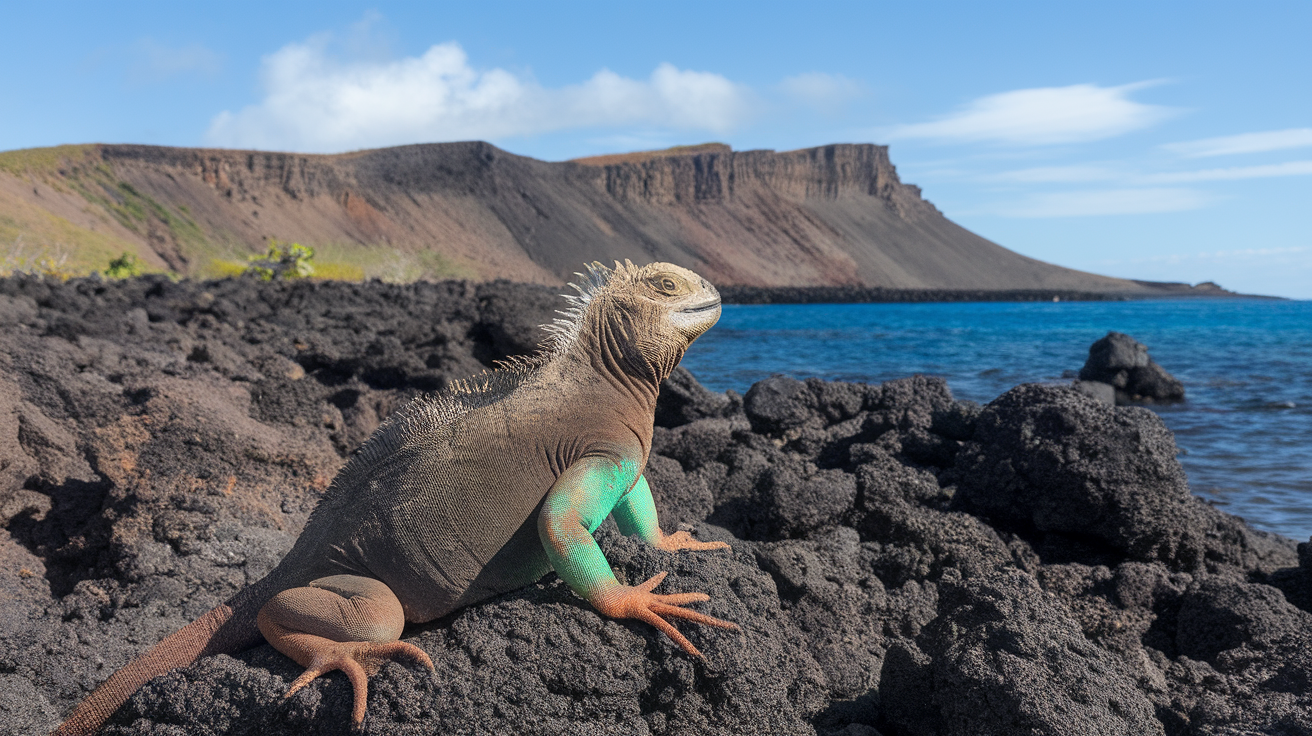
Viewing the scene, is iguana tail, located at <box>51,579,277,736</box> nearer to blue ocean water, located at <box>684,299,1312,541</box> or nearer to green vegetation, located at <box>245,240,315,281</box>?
blue ocean water, located at <box>684,299,1312,541</box>

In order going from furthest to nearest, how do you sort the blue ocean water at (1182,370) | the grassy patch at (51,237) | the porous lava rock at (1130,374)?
the grassy patch at (51,237) → the porous lava rock at (1130,374) → the blue ocean water at (1182,370)

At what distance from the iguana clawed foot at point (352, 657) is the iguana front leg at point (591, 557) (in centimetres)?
53

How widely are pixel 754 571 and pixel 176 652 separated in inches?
81.0

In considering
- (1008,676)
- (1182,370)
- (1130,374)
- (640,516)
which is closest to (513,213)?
(1182,370)

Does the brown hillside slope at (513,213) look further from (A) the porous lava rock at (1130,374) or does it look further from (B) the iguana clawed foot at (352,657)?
(B) the iguana clawed foot at (352,657)

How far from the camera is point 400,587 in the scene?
9.60ft

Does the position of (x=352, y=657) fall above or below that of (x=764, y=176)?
below

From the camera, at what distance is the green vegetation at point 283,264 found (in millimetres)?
26016

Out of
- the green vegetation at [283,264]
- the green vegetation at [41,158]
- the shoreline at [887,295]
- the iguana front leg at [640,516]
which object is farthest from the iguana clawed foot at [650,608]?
the shoreline at [887,295]

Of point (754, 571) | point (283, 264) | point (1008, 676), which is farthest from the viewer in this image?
point (283, 264)

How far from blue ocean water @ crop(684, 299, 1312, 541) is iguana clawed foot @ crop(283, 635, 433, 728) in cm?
763

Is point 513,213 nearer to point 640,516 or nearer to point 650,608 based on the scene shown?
point 640,516

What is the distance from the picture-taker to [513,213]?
8944 cm

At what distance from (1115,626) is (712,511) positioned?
7.28 feet
